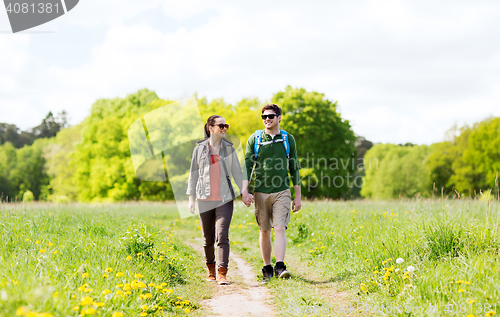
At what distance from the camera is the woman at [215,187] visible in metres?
5.19

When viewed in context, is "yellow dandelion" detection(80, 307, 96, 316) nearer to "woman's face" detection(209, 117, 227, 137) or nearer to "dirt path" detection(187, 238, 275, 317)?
"dirt path" detection(187, 238, 275, 317)

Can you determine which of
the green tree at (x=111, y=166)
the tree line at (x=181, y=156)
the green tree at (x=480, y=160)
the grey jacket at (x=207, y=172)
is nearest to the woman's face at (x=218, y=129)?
the grey jacket at (x=207, y=172)

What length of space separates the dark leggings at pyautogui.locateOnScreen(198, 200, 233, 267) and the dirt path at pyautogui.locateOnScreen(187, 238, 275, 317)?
439mm

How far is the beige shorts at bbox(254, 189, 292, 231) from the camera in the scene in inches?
213

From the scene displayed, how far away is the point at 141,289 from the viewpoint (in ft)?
12.1

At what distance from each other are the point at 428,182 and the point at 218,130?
4927 cm

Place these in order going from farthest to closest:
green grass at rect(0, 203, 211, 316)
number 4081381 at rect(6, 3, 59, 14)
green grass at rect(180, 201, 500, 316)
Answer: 1. number 4081381 at rect(6, 3, 59, 14)
2. green grass at rect(180, 201, 500, 316)
3. green grass at rect(0, 203, 211, 316)

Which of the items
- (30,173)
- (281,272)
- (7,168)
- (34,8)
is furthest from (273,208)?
(7,168)

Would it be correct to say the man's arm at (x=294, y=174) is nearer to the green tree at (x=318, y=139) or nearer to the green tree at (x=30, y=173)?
the green tree at (x=318, y=139)

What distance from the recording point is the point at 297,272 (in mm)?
5953

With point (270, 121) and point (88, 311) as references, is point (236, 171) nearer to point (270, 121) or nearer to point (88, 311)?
point (270, 121)

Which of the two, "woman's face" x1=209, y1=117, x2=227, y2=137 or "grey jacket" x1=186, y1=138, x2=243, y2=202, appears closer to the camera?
"grey jacket" x1=186, y1=138, x2=243, y2=202

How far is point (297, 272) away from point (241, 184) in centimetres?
186

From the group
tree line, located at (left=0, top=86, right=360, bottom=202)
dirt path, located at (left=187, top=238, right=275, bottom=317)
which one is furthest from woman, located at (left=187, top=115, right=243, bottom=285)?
tree line, located at (left=0, top=86, right=360, bottom=202)
